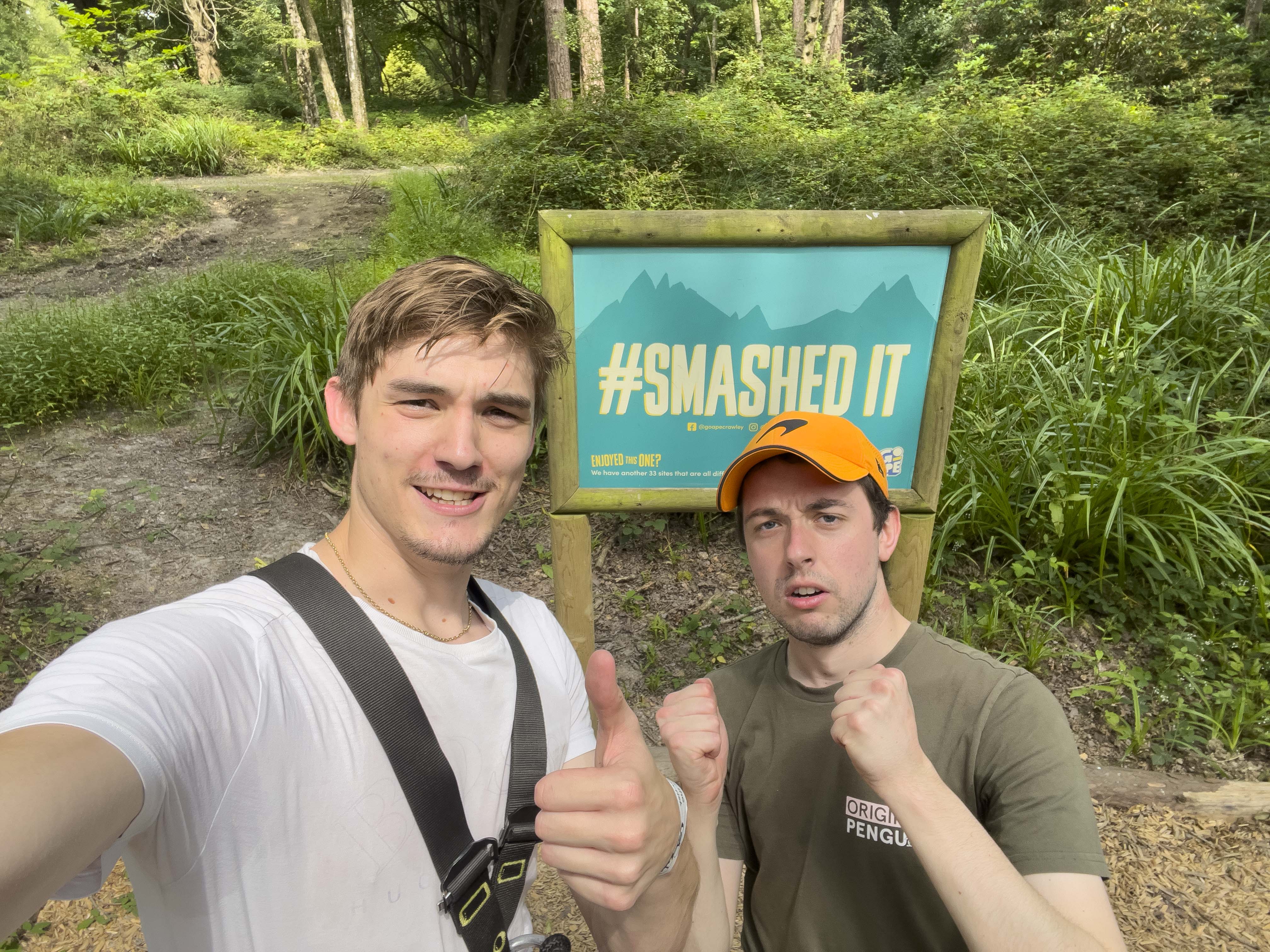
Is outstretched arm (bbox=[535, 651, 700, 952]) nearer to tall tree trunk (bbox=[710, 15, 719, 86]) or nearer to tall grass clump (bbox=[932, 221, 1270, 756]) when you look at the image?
tall grass clump (bbox=[932, 221, 1270, 756])

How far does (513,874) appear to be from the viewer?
4.30ft

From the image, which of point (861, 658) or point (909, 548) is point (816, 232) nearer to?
point (909, 548)

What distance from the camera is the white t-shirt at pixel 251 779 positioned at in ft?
3.04

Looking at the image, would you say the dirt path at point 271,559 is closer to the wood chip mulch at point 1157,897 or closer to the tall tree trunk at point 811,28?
the wood chip mulch at point 1157,897

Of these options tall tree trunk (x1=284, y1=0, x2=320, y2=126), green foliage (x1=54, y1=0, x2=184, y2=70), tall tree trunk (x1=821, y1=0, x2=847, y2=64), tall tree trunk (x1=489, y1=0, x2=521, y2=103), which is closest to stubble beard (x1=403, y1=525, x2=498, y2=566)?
green foliage (x1=54, y1=0, x2=184, y2=70)

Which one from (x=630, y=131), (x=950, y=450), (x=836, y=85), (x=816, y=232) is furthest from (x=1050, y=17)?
(x=816, y=232)

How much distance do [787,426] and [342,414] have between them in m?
1.02

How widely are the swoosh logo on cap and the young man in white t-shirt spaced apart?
1.85ft

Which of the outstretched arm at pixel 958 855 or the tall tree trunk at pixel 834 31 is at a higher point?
the tall tree trunk at pixel 834 31

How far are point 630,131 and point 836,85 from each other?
23.1 ft

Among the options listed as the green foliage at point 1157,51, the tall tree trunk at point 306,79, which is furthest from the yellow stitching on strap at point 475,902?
the tall tree trunk at point 306,79

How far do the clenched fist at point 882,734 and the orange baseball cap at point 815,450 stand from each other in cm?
51

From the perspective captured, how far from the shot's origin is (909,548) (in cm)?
235

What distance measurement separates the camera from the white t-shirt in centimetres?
93
